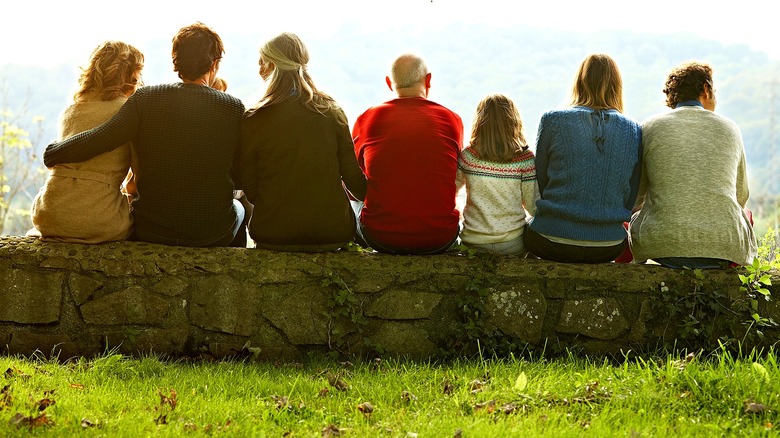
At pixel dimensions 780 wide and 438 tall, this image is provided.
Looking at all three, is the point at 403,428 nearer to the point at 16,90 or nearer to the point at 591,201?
the point at 591,201

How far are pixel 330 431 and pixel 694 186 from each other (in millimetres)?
2331

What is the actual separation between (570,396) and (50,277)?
8.62 feet

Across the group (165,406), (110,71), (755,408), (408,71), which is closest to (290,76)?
(408,71)

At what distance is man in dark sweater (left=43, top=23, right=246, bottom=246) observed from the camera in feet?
12.7

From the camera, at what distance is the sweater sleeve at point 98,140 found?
3844 millimetres

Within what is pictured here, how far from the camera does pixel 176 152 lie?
12.9ft

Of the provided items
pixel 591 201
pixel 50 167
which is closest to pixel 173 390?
pixel 50 167

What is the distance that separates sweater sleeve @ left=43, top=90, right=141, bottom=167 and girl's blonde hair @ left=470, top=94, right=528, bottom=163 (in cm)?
178

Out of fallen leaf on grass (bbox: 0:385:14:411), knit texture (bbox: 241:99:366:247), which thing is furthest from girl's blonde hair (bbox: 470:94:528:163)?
fallen leaf on grass (bbox: 0:385:14:411)

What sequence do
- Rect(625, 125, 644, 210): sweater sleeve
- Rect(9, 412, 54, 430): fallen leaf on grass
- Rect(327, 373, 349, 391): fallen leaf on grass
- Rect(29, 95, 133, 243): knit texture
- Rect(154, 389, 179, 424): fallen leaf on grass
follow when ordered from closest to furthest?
Rect(9, 412, 54, 430): fallen leaf on grass
Rect(154, 389, 179, 424): fallen leaf on grass
Rect(327, 373, 349, 391): fallen leaf on grass
Rect(29, 95, 133, 243): knit texture
Rect(625, 125, 644, 210): sweater sleeve

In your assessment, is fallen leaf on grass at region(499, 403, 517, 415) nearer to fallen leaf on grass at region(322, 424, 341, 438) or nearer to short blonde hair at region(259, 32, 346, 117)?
fallen leaf on grass at region(322, 424, 341, 438)

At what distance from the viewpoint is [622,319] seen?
4.03m

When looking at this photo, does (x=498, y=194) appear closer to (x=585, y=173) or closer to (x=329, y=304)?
(x=585, y=173)

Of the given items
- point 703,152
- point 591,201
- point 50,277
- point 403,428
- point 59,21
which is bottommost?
point 403,428
